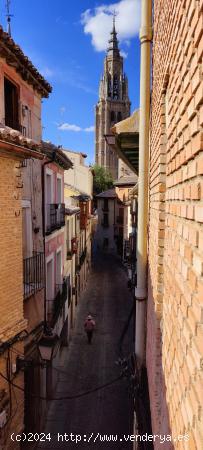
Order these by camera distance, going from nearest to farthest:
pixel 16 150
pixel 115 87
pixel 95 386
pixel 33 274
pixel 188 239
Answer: pixel 188 239, pixel 16 150, pixel 33 274, pixel 95 386, pixel 115 87

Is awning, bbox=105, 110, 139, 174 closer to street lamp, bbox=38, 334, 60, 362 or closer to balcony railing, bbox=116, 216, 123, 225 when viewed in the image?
street lamp, bbox=38, 334, 60, 362

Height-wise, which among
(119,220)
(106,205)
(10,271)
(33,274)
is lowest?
(33,274)

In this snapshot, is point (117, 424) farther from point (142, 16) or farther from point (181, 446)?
point (142, 16)

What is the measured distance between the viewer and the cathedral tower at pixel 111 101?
77750mm

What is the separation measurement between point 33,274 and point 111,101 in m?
73.7

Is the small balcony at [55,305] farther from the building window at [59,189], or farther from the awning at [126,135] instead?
the awning at [126,135]

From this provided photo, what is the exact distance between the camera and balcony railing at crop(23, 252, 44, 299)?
899 cm

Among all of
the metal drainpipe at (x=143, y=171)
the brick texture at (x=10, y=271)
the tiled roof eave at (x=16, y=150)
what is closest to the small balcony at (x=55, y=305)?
the brick texture at (x=10, y=271)

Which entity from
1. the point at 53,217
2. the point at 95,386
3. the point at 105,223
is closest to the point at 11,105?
the point at 53,217

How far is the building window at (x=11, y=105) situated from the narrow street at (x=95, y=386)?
8.69m

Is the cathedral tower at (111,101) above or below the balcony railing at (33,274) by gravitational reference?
above

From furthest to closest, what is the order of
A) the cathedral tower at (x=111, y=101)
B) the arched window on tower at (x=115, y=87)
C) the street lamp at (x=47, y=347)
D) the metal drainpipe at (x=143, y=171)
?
the arched window on tower at (x=115, y=87) < the cathedral tower at (x=111, y=101) < the street lamp at (x=47, y=347) < the metal drainpipe at (x=143, y=171)

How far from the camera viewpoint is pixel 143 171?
575 cm

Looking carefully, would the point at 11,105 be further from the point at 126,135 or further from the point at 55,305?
the point at 55,305
